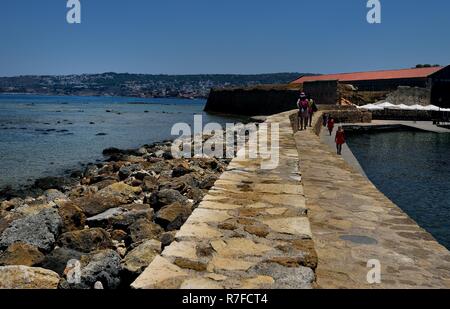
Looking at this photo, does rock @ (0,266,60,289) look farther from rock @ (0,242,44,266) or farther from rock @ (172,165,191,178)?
rock @ (172,165,191,178)

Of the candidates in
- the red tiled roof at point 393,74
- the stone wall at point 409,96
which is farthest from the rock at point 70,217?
the red tiled roof at point 393,74

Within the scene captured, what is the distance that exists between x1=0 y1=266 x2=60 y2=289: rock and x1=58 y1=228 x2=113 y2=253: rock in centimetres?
120

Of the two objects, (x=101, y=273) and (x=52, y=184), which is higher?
(x=101, y=273)

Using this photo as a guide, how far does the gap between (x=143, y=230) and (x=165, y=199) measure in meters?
1.55

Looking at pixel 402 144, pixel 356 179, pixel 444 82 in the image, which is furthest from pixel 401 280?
pixel 444 82

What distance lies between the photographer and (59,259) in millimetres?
4348

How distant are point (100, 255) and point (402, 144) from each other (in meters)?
20.6

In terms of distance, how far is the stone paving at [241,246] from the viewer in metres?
2.57

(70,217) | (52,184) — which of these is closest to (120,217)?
(70,217)

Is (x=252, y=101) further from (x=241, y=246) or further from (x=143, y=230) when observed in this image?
(x=241, y=246)

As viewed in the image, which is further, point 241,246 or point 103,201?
point 103,201

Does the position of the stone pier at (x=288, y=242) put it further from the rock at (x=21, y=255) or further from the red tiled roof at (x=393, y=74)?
the red tiled roof at (x=393, y=74)

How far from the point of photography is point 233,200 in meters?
4.35

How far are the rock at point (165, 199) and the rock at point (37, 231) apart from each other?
1.77 meters
